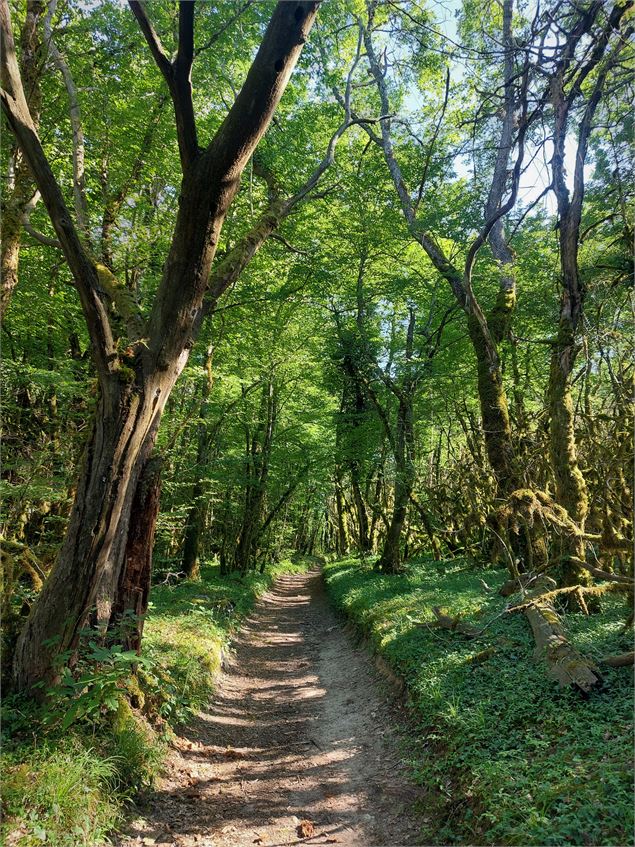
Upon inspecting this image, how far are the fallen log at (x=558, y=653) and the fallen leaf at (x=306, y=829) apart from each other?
2.47 m

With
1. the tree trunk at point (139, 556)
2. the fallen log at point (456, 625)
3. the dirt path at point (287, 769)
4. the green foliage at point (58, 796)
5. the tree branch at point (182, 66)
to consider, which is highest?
the tree branch at point (182, 66)

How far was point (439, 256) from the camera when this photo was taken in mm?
9102

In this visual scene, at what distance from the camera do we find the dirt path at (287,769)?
356 cm

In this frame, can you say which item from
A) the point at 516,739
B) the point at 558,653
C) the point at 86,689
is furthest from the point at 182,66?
the point at 558,653

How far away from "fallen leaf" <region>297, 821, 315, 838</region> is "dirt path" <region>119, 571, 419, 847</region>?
15 mm

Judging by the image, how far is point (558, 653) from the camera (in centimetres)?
454

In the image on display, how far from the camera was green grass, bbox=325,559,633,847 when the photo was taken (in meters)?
2.80

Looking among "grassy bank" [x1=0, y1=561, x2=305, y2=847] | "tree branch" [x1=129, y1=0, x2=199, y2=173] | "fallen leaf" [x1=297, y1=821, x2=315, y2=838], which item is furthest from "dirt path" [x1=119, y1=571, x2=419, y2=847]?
"tree branch" [x1=129, y1=0, x2=199, y2=173]

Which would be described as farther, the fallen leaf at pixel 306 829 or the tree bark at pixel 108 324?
the tree bark at pixel 108 324

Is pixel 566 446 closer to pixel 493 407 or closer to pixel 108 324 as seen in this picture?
pixel 493 407

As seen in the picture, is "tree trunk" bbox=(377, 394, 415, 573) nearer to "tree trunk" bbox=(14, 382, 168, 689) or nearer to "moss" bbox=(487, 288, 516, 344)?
"moss" bbox=(487, 288, 516, 344)

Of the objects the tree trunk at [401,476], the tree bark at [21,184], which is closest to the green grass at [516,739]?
the tree trunk at [401,476]

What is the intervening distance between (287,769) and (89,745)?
76.1 inches

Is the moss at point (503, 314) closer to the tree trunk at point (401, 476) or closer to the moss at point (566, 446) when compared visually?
the moss at point (566, 446)
